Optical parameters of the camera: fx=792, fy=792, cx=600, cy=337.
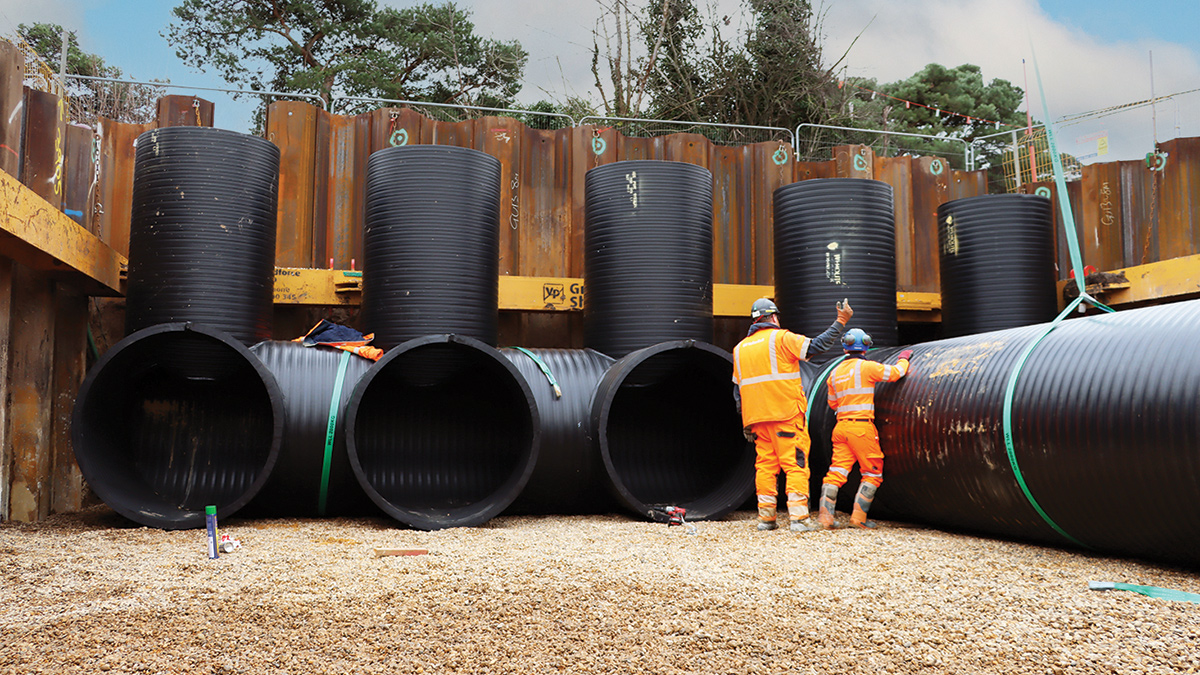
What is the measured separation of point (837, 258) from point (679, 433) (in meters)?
2.07

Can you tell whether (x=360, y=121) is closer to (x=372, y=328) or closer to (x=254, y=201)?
(x=254, y=201)

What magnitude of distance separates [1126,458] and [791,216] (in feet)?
12.0

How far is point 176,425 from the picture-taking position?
627 centimetres

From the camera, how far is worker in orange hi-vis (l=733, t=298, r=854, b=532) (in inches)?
221

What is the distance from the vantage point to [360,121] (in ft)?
26.1

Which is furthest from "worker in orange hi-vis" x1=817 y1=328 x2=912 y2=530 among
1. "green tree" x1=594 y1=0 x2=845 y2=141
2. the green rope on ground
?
"green tree" x1=594 y1=0 x2=845 y2=141

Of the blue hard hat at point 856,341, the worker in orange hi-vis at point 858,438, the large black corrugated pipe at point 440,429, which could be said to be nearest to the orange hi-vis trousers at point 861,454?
the worker in orange hi-vis at point 858,438

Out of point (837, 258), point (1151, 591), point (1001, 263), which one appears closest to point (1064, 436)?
point (1151, 591)

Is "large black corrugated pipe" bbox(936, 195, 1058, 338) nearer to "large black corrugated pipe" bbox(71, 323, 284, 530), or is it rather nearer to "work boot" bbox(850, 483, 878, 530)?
"work boot" bbox(850, 483, 878, 530)

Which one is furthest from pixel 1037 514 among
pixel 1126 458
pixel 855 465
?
pixel 855 465

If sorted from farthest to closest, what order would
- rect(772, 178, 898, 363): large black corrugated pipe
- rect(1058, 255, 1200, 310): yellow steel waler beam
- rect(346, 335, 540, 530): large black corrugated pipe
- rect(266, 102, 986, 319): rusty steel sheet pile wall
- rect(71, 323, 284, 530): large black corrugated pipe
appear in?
rect(266, 102, 986, 319): rusty steel sheet pile wall, rect(1058, 255, 1200, 310): yellow steel waler beam, rect(772, 178, 898, 363): large black corrugated pipe, rect(346, 335, 540, 530): large black corrugated pipe, rect(71, 323, 284, 530): large black corrugated pipe

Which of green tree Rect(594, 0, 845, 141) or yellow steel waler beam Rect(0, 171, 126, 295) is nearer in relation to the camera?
yellow steel waler beam Rect(0, 171, 126, 295)

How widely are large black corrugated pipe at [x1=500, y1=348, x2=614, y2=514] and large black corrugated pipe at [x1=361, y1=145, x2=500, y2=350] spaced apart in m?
0.59

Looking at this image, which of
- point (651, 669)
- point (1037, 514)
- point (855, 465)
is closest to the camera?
point (651, 669)
